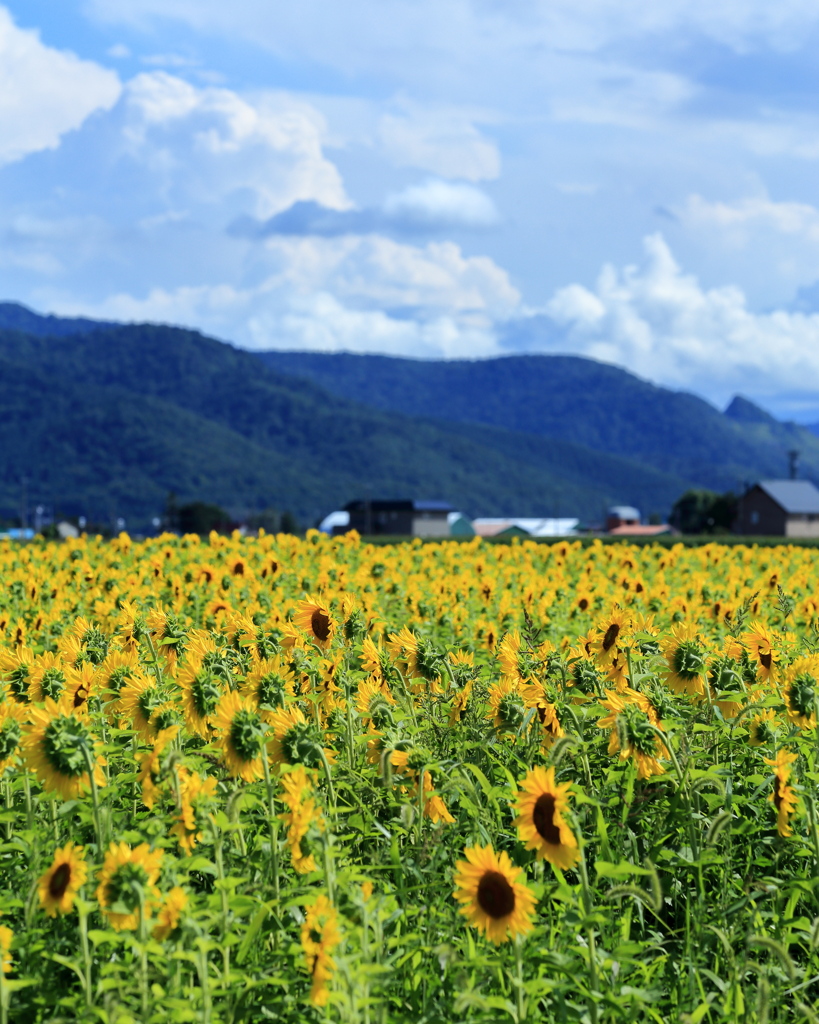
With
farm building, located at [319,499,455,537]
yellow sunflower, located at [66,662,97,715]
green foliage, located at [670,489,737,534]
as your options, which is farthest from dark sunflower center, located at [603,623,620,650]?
A: farm building, located at [319,499,455,537]

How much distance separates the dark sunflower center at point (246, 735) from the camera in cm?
361

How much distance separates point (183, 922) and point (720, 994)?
2028 mm

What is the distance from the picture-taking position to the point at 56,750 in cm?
354

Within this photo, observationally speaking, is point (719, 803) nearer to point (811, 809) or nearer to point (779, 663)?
point (811, 809)

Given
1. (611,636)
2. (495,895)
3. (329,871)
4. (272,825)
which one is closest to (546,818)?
(495,895)

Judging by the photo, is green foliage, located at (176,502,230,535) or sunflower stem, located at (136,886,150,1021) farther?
green foliage, located at (176,502,230,535)

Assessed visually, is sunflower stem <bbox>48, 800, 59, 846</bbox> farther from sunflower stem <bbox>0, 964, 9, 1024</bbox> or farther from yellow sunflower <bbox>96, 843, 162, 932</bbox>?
sunflower stem <bbox>0, 964, 9, 1024</bbox>

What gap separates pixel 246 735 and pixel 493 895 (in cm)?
109

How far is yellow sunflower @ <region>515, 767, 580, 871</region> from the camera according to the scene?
3.16m

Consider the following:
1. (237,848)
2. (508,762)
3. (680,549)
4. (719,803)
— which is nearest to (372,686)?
(508,762)

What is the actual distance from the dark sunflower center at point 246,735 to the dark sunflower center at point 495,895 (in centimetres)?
98

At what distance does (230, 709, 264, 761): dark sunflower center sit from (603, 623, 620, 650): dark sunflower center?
79.6 inches

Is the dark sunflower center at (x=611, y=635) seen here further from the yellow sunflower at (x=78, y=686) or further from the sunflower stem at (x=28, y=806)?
the sunflower stem at (x=28, y=806)

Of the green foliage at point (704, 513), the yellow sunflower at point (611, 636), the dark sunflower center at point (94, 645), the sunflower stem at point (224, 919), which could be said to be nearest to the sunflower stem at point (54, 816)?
the sunflower stem at point (224, 919)
